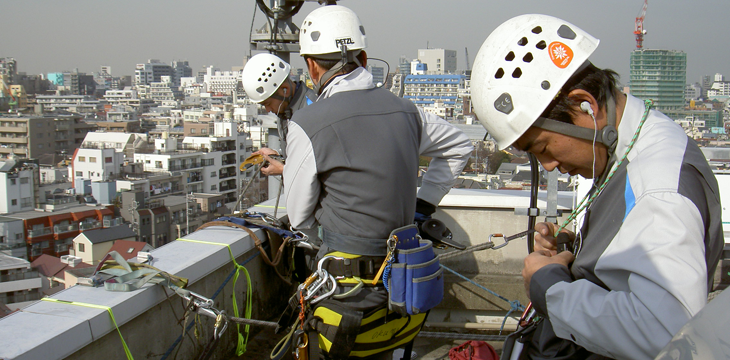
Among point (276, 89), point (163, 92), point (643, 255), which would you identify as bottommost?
point (643, 255)

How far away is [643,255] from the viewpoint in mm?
1274

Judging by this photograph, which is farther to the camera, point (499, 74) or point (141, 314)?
point (141, 314)

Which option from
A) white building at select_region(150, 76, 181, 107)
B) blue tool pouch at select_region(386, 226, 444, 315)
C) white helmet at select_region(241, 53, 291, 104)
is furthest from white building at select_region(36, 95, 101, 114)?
Answer: blue tool pouch at select_region(386, 226, 444, 315)

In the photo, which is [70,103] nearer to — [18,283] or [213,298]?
[18,283]

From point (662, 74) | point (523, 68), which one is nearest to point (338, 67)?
point (523, 68)

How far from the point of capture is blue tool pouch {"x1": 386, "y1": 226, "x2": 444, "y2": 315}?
257cm

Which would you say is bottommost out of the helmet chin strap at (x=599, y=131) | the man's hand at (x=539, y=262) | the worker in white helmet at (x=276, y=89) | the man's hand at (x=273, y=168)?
the man's hand at (x=539, y=262)

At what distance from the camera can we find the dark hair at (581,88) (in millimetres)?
1630

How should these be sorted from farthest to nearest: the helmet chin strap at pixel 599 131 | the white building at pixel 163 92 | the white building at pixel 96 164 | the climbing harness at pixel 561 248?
the white building at pixel 163 92
the white building at pixel 96 164
the climbing harness at pixel 561 248
the helmet chin strap at pixel 599 131

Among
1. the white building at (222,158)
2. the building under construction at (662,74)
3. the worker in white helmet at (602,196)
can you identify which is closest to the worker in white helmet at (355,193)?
the worker in white helmet at (602,196)

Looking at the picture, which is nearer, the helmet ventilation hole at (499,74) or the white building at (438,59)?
the helmet ventilation hole at (499,74)

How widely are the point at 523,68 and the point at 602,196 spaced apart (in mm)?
448

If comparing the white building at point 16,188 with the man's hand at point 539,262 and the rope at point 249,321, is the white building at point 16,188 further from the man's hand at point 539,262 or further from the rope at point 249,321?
the man's hand at point 539,262

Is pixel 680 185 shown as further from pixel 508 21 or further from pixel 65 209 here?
pixel 65 209
